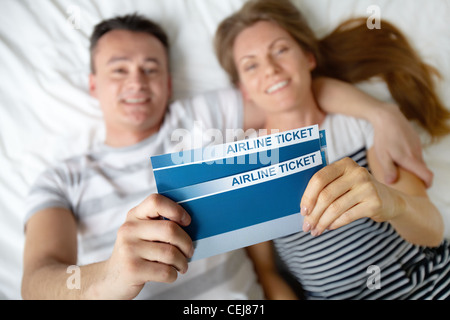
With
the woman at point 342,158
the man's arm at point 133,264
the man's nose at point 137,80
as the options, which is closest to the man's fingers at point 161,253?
the man's arm at point 133,264

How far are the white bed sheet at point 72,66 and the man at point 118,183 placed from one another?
0.09 m

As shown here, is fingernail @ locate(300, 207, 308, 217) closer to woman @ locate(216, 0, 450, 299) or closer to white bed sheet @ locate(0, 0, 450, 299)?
woman @ locate(216, 0, 450, 299)

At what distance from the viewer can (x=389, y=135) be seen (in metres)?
0.81

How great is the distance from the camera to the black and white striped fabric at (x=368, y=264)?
2.71ft

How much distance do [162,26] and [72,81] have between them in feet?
1.33

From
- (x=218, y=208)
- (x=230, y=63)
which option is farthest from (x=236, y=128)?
(x=218, y=208)

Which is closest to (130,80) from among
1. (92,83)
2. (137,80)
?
(137,80)

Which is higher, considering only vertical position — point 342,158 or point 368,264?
point 342,158

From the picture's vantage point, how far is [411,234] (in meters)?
0.76

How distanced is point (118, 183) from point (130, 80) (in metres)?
0.35

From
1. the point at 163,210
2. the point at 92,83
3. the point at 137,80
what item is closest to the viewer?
the point at 163,210

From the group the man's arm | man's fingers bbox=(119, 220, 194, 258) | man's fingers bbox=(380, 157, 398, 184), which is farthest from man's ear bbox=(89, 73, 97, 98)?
man's fingers bbox=(380, 157, 398, 184)

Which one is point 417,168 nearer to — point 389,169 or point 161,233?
point 389,169

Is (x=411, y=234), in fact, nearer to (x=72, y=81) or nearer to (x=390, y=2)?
(x=390, y=2)
